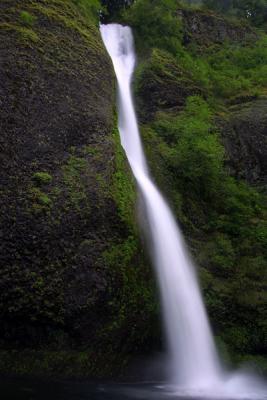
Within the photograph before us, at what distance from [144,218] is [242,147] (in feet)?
21.6

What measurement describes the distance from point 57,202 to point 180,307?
3.36 meters

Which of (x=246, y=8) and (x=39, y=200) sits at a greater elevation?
(x=246, y=8)

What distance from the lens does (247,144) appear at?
1500 cm

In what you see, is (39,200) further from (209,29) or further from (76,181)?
(209,29)

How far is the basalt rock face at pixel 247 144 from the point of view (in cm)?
1448

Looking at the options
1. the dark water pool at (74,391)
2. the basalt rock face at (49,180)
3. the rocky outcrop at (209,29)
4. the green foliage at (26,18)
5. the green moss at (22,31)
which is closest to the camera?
the dark water pool at (74,391)

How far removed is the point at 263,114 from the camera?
1584cm

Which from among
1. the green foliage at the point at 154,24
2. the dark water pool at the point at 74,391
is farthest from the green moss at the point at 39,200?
the green foliage at the point at 154,24

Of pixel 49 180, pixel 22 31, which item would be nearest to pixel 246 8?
pixel 22 31

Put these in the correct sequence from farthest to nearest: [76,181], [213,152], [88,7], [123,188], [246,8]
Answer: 1. [246,8]
2. [88,7]
3. [213,152]
4. [123,188]
5. [76,181]

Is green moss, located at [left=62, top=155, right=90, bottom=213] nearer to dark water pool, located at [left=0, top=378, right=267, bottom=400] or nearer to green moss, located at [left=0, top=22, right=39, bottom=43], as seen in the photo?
dark water pool, located at [left=0, top=378, right=267, bottom=400]

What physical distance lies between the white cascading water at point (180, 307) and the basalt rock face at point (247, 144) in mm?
4219

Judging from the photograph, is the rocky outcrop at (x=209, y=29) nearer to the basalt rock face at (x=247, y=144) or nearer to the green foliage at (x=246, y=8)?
the green foliage at (x=246, y=8)

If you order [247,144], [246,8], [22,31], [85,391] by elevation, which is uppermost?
[246,8]
